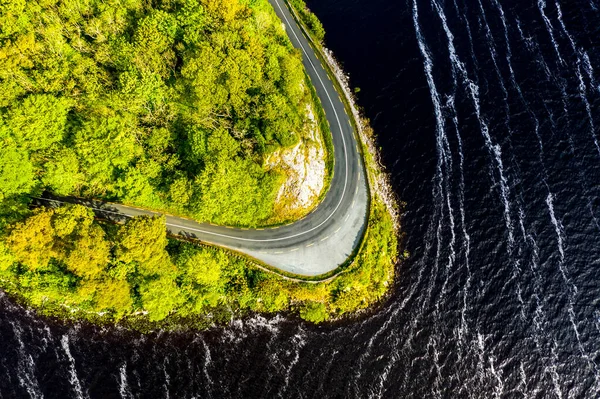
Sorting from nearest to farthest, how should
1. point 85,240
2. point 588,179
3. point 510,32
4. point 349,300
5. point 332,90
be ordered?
point 85,240
point 349,300
point 588,179
point 332,90
point 510,32

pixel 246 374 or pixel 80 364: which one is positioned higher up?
pixel 80 364

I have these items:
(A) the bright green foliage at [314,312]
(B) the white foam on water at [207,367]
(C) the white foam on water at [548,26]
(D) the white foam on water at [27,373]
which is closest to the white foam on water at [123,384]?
(B) the white foam on water at [207,367]

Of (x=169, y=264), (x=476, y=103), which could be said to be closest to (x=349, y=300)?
(x=169, y=264)

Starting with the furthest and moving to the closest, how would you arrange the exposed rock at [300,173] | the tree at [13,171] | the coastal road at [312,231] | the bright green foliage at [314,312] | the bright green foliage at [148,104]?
the exposed rock at [300,173] → the coastal road at [312,231] → the bright green foliage at [314,312] → the bright green foliage at [148,104] → the tree at [13,171]

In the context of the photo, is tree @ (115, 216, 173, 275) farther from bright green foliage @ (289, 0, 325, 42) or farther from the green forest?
bright green foliage @ (289, 0, 325, 42)

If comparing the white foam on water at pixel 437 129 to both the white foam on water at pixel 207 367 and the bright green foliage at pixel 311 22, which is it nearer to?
the bright green foliage at pixel 311 22

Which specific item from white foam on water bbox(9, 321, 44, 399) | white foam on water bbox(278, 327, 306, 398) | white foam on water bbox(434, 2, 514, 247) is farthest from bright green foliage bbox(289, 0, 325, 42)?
white foam on water bbox(9, 321, 44, 399)

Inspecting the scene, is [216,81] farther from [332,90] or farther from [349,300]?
[349,300]
